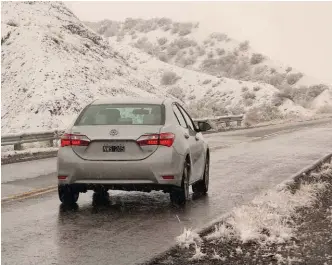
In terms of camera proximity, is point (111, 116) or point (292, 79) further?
point (292, 79)

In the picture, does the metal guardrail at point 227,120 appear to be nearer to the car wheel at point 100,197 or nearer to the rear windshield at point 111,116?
the car wheel at point 100,197

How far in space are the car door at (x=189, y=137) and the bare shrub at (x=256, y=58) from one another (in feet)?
217

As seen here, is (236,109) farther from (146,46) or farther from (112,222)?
(112,222)

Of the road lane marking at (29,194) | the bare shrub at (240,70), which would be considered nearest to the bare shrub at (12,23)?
the road lane marking at (29,194)

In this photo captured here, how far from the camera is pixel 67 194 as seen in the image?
32.5 ft

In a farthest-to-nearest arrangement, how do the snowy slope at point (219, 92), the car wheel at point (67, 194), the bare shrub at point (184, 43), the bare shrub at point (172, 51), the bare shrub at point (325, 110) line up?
the bare shrub at point (184, 43)
the bare shrub at point (172, 51)
the bare shrub at point (325, 110)
the snowy slope at point (219, 92)
the car wheel at point (67, 194)

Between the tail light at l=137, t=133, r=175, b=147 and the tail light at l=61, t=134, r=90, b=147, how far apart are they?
745mm

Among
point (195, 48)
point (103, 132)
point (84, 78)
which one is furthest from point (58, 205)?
point (195, 48)

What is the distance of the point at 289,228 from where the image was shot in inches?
321

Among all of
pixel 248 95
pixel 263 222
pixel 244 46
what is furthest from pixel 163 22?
pixel 263 222

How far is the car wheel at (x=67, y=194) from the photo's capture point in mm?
9625

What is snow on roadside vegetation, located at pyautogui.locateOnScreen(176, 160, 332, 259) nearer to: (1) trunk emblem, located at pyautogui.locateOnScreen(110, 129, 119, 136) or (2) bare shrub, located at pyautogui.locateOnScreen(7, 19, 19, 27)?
(1) trunk emblem, located at pyautogui.locateOnScreen(110, 129, 119, 136)

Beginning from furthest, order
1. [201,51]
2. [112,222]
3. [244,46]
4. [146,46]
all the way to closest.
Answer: [146,46] → [244,46] → [201,51] → [112,222]

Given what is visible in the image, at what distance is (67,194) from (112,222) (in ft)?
4.57
